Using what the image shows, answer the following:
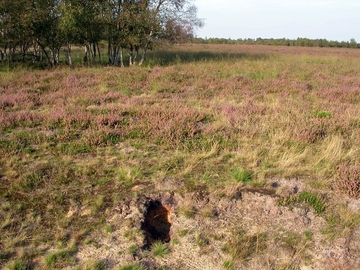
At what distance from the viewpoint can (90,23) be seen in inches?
805

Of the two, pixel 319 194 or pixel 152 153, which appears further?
pixel 152 153

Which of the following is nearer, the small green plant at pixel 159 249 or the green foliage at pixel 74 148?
the small green plant at pixel 159 249

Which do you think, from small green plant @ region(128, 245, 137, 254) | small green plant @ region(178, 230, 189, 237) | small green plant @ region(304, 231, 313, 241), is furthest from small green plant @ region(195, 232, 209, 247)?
small green plant @ region(304, 231, 313, 241)

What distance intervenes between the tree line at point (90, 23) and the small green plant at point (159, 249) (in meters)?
17.5

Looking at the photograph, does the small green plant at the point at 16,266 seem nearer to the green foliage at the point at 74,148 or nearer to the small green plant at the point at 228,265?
the small green plant at the point at 228,265

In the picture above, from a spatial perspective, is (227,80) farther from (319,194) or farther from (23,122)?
(319,194)

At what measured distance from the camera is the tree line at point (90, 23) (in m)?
18.7

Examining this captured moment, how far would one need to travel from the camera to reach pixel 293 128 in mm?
7855

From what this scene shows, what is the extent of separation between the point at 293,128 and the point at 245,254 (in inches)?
185

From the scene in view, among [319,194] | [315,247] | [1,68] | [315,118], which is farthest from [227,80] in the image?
[1,68]

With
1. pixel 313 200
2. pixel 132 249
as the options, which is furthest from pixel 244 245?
pixel 313 200

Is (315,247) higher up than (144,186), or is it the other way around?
(144,186)

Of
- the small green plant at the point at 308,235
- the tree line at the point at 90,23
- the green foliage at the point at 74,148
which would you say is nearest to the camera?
the small green plant at the point at 308,235

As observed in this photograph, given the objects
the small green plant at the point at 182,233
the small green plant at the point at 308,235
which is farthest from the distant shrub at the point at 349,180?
the small green plant at the point at 182,233
